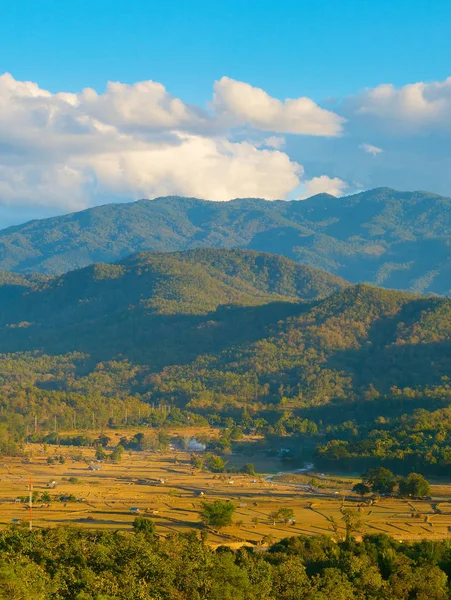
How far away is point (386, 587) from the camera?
50.6 metres

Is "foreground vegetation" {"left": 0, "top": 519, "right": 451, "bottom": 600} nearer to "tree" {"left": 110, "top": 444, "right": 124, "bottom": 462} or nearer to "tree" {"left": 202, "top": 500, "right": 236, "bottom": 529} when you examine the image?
"tree" {"left": 202, "top": 500, "right": 236, "bottom": 529}

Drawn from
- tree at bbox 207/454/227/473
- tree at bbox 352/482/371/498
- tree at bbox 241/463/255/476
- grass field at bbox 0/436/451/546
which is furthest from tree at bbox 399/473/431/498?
tree at bbox 207/454/227/473

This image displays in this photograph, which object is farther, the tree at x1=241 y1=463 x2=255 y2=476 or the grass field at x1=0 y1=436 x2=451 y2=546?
the tree at x1=241 y1=463 x2=255 y2=476

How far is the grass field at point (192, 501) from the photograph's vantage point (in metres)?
76.2

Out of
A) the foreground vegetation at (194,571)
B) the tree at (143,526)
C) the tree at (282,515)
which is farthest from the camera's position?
the tree at (282,515)

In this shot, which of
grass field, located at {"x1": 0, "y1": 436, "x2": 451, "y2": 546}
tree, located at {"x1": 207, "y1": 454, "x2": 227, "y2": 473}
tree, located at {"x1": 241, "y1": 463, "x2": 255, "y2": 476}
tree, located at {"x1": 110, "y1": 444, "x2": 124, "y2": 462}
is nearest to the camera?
grass field, located at {"x1": 0, "y1": 436, "x2": 451, "y2": 546}

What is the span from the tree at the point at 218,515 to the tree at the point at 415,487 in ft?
89.1

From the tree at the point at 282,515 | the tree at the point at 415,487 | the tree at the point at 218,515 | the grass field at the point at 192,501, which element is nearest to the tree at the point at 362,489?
the grass field at the point at 192,501

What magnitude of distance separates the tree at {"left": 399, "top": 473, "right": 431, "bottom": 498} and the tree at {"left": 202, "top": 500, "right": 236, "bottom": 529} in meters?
27.2

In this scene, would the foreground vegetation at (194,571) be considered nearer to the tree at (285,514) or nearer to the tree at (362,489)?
the tree at (285,514)

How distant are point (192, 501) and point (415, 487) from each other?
23115mm

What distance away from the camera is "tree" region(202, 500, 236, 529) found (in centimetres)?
7475

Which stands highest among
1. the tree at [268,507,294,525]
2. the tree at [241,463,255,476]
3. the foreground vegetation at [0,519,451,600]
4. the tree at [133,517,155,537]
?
the foreground vegetation at [0,519,451,600]

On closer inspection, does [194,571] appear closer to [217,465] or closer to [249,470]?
[249,470]
